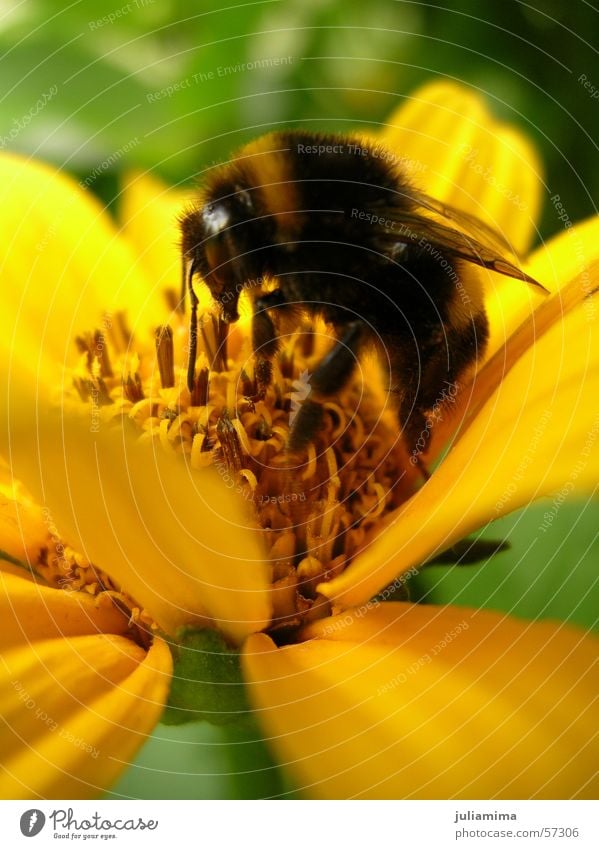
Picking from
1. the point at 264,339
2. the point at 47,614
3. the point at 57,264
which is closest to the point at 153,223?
the point at 57,264

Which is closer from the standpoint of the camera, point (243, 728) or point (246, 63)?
point (243, 728)

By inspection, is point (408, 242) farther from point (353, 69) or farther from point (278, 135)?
point (353, 69)

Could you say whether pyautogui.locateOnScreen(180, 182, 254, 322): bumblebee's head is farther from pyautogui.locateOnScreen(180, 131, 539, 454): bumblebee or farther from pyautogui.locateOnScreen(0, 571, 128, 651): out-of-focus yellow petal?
pyautogui.locateOnScreen(0, 571, 128, 651): out-of-focus yellow petal

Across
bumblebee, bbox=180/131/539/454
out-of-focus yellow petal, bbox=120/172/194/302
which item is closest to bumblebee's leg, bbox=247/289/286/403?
bumblebee, bbox=180/131/539/454

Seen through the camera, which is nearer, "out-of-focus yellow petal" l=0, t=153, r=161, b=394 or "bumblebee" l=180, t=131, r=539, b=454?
"bumblebee" l=180, t=131, r=539, b=454
